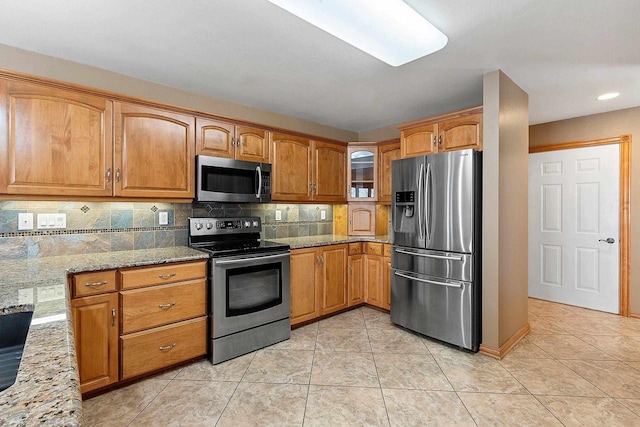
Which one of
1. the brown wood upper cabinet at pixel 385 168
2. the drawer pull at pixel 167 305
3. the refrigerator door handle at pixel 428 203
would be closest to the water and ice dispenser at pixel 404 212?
the refrigerator door handle at pixel 428 203

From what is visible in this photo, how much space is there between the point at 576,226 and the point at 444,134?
2372mm

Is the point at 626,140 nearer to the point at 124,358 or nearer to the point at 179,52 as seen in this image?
the point at 179,52

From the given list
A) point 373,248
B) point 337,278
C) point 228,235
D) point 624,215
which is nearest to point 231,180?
point 228,235

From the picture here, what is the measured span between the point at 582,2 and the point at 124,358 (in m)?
3.52

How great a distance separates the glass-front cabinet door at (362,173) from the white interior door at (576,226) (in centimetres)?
214

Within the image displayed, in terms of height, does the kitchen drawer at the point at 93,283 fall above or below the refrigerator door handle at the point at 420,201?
below

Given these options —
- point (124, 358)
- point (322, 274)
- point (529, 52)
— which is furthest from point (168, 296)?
point (529, 52)

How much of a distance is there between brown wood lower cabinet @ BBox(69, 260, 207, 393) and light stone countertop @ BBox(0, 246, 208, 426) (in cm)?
18

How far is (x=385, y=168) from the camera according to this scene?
161 inches

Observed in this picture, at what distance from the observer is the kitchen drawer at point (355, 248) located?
12.5 ft

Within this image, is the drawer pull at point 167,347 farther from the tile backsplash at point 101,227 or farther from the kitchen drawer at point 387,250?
the kitchen drawer at point 387,250

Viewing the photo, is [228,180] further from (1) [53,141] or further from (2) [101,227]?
(1) [53,141]

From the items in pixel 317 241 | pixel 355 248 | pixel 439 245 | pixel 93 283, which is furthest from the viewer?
pixel 355 248

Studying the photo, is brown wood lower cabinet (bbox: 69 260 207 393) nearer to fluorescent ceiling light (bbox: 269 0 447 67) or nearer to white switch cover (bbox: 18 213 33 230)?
white switch cover (bbox: 18 213 33 230)
